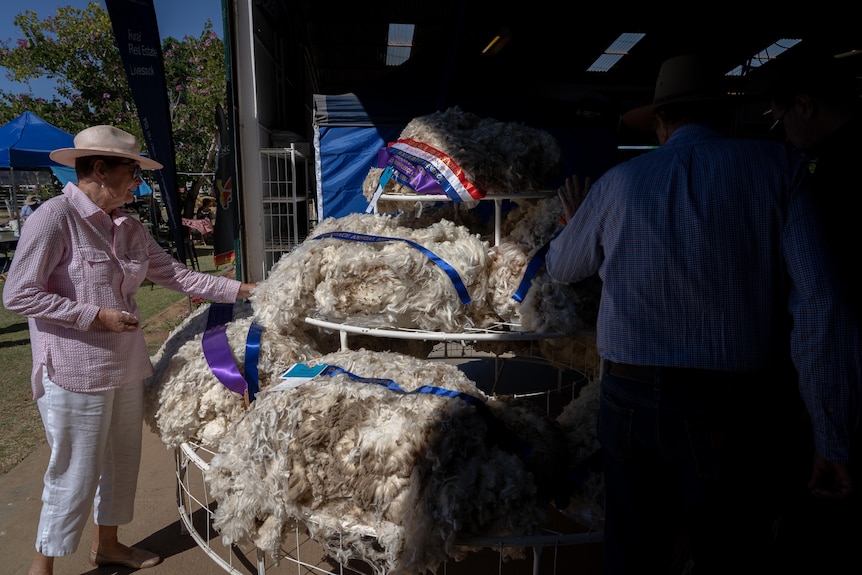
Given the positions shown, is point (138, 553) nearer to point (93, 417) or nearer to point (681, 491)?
point (93, 417)

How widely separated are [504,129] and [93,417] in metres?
2.01

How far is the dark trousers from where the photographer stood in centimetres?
139

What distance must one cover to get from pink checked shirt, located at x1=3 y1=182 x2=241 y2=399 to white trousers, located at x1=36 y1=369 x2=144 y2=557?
62mm

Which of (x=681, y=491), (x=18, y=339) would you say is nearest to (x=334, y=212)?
(x=18, y=339)

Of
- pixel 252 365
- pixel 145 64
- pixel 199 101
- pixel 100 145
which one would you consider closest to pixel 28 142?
pixel 199 101

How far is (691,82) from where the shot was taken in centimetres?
153

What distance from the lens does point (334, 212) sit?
689 centimetres

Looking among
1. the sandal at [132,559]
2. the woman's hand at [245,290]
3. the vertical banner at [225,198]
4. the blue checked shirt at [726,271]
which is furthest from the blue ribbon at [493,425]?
the vertical banner at [225,198]

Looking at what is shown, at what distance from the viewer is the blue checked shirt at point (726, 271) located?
1.29 meters

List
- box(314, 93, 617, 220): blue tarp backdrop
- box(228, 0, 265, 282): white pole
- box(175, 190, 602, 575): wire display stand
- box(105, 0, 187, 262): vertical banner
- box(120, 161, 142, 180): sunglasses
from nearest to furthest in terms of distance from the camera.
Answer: box(175, 190, 602, 575): wire display stand < box(120, 161, 142, 180): sunglasses < box(105, 0, 187, 262): vertical banner < box(228, 0, 265, 282): white pole < box(314, 93, 617, 220): blue tarp backdrop

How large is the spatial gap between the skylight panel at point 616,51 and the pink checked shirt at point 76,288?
9085 millimetres

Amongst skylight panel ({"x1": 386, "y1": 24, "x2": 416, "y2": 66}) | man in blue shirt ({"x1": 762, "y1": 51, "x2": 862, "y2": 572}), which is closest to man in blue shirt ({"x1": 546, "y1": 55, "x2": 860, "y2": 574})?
man in blue shirt ({"x1": 762, "y1": 51, "x2": 862, "y2": 572})

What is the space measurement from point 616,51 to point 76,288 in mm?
10409

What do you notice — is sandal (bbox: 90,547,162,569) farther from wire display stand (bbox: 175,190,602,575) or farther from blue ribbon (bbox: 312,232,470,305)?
blue ribbon (bbox: 312,232,470,305)
